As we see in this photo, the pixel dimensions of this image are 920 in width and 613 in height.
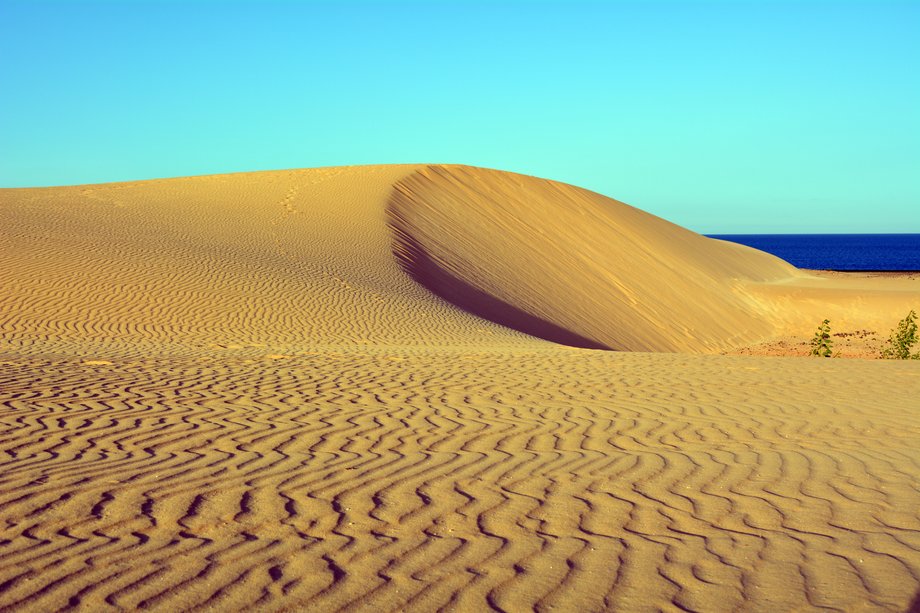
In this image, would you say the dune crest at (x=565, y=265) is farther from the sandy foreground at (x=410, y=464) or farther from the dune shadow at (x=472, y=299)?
the sandy foreground at (x=410, y=464)

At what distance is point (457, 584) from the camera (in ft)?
12.0

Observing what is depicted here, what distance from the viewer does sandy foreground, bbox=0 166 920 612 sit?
3678mm

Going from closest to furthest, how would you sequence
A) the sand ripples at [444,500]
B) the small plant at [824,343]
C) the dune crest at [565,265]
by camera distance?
1. the sand ripples at [444,500]
2. the small plant at [824,343]
3. the dune crest at [565,265]

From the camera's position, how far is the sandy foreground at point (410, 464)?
3.68m

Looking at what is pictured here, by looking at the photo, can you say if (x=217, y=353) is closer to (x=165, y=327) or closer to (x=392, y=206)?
(x=165, y=327)

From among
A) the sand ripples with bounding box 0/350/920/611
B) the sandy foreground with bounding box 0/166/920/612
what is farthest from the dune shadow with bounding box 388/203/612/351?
the sand ripples with bounding box 0/350/920/611

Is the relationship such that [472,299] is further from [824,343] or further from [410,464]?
[410,464]

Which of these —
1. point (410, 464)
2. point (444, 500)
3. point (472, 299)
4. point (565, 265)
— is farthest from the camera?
point (565, 265)

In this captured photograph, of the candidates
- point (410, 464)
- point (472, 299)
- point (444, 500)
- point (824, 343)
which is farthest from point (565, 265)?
point (444, 500)

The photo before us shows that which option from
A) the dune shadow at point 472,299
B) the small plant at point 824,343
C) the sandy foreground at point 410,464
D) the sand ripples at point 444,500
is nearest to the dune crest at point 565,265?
the dune shadow at point 472,299

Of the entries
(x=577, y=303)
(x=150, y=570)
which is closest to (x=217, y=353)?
(x=150, y=570)

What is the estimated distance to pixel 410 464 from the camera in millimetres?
5680

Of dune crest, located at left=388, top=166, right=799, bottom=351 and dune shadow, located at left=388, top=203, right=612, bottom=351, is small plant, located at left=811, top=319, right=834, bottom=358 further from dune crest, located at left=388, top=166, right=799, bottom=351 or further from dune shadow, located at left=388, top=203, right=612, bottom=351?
dune shadow, located at left=388, top=203, right=612, bottom=351

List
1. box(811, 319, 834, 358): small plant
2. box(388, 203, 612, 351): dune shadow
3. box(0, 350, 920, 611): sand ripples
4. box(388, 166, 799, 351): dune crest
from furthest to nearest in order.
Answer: box(388, 166, 799, 351): dune crest < box(388, 203, 612, 351): dune shadow < box(811, 319, 834, 358): small plant < box(0, 350, 920, 611): sand ripples
